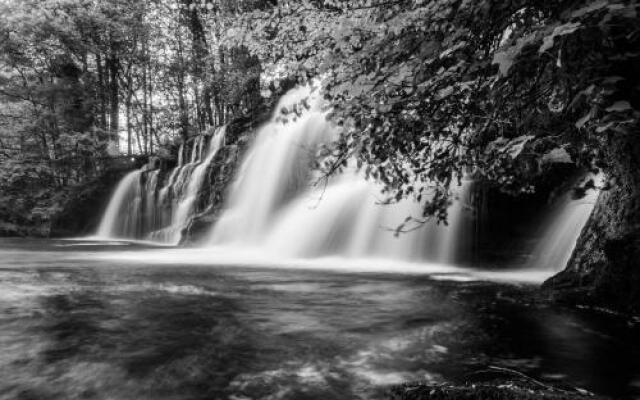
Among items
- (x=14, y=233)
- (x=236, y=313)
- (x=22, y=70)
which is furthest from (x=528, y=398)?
(x=22, y=70)

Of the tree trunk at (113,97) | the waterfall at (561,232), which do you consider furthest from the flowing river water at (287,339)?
the tree trunk at (113,97)

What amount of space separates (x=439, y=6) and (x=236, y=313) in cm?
385

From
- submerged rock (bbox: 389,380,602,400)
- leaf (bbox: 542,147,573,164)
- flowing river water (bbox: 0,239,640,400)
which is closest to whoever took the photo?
submerged rock (bbox: 389,380,602,400)

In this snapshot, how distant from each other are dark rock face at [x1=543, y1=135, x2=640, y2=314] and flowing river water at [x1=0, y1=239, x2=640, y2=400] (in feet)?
1.11

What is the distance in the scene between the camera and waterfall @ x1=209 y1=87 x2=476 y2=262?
410 inches

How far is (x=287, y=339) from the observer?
437 centimetres

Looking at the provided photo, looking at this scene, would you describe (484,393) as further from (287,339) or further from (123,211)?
(123,211)

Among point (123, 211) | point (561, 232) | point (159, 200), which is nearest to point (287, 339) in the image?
point (561, 232)

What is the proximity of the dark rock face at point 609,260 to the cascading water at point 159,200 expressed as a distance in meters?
13.8

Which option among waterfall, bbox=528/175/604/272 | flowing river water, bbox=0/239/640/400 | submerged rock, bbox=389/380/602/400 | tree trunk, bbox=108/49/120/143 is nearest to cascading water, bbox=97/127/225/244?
tree trunk, bbox=108/49/120/143

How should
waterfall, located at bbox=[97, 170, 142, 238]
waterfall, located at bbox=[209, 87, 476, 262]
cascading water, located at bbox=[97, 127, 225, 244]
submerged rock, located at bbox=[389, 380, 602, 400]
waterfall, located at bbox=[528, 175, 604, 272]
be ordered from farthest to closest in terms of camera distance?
waterfall, located at bbox=[97, 170, 142, 238], cascading water, located at bbox=[97, 127, 225, 244], waterfall, located at bbox=[209, 87, 476, 262], waterfall, located at bbox=[528, 175, 604, 272], submerged rock, located at bbox=[389, 380, 602, 400]

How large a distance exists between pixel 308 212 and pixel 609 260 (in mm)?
9168

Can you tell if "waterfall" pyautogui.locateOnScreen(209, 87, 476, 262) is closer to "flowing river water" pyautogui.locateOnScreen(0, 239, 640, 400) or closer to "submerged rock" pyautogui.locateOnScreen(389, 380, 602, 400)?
"flowing river water" pyautogui.locateOnScreen(0, 239, 640, 400)

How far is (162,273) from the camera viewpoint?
27.9 feet
